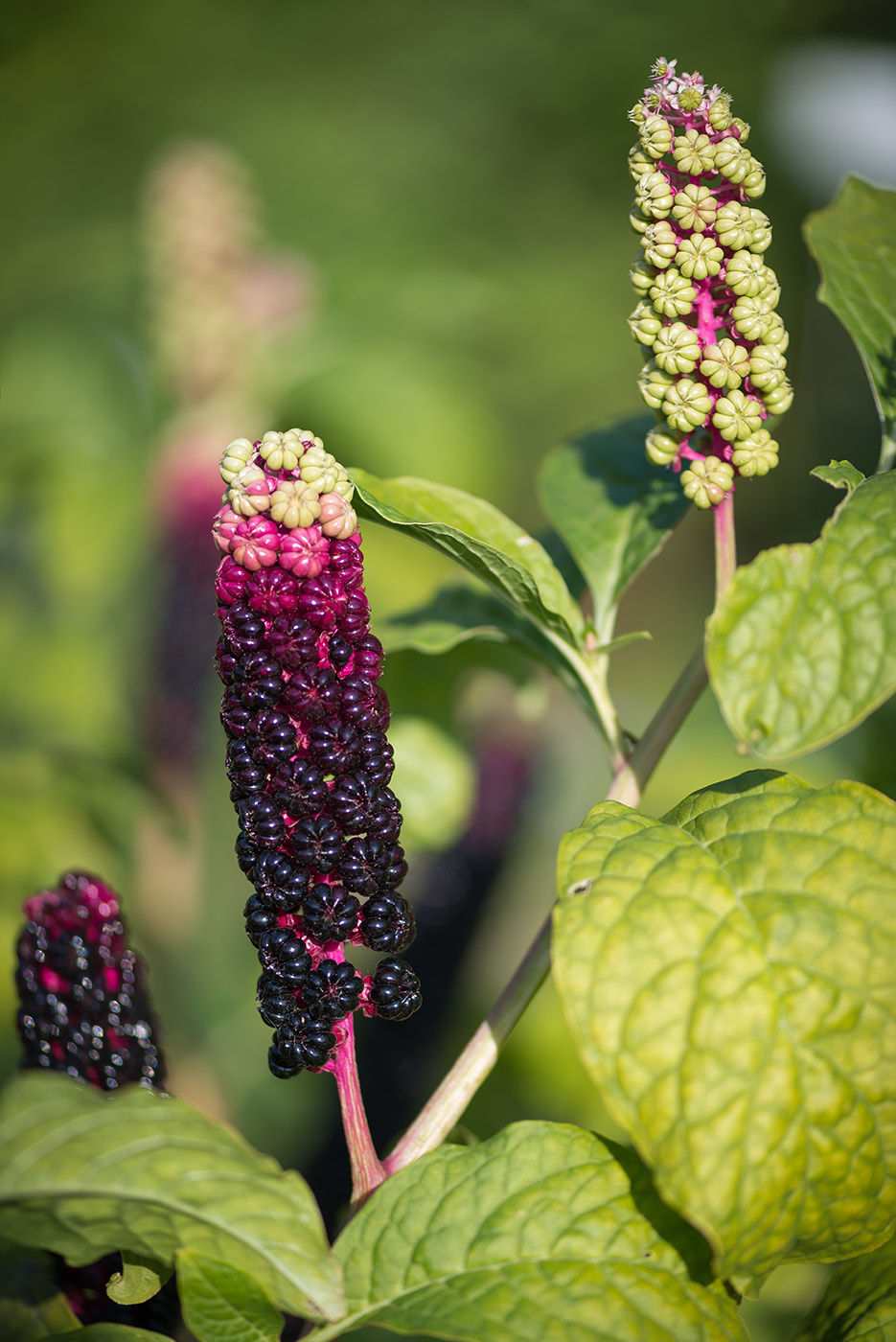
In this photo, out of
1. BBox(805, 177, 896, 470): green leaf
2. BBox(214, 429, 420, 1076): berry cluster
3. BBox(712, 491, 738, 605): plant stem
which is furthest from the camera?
BBox(805, 177, 896, 470): green leaf

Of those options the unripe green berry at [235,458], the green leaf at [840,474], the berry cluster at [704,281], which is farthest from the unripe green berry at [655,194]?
the unripe green berry at [235,458]

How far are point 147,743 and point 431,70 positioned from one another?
17.4ft

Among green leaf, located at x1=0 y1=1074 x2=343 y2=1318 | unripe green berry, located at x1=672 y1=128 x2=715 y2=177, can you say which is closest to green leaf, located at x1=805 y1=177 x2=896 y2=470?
unripe green berry, located at x1=672 y1=128 x2=715 y2=177

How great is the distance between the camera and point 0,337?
3.98 meters

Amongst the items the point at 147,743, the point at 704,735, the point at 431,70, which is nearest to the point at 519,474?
the point at 704,735

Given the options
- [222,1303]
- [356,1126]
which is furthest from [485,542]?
[222,1303]

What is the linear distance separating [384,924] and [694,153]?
2.27 ft

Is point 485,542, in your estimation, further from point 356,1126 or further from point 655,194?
point 356,1126

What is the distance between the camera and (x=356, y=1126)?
0.93 m

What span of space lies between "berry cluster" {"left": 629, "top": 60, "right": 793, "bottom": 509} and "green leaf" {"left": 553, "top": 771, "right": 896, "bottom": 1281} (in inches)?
13.1

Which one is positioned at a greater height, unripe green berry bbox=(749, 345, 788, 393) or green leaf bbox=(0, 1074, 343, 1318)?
unripe green berry bbox=(749, 345, 788, 393)

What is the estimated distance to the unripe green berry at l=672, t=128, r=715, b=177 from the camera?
911mm

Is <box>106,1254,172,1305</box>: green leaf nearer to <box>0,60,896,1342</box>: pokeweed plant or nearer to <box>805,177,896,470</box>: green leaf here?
<box>0,60,896,1342</box>: pokeweed plant

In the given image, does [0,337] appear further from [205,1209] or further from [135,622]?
[205,1209]
